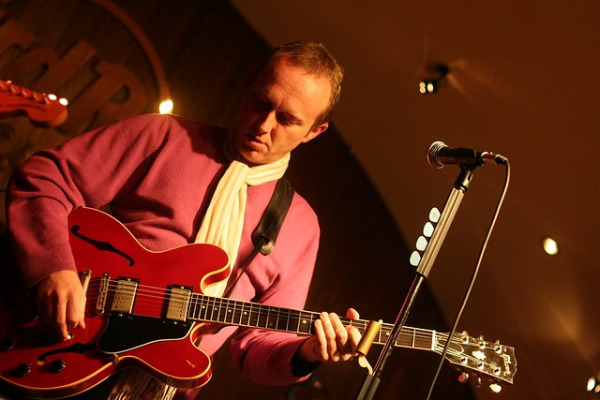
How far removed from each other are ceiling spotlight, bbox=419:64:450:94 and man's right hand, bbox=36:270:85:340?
64.1 inches

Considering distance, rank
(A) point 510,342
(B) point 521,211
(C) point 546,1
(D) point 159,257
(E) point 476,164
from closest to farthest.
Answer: (E) point 476,164 < (D) point 159,257 < (C) point 546,1 < (B) point 521,211 < (A) point 510,342

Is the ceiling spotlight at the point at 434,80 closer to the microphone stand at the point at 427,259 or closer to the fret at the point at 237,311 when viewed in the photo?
the microphone stand at the point at 427,259

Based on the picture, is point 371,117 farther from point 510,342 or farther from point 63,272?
point 63,272

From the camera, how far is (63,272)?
54.8 inches

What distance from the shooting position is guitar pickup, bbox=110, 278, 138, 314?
4.77ft

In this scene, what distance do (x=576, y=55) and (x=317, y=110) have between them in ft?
2.91

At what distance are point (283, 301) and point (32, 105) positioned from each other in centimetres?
137

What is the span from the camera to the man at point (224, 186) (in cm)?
155

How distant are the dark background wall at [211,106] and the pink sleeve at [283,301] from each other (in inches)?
37.0

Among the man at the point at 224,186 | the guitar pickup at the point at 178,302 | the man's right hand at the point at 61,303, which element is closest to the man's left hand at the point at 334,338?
the man at the point at 224,186

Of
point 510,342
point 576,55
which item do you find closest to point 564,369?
point 510,342

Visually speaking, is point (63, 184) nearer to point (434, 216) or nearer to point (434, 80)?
point (434, 216)

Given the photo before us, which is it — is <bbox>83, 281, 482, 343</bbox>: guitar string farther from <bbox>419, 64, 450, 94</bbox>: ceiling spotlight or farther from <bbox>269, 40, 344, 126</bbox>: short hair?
<bbox>419, 64, 450, 94</bbox>: ceiling spotlight

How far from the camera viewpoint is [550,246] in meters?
2.39
